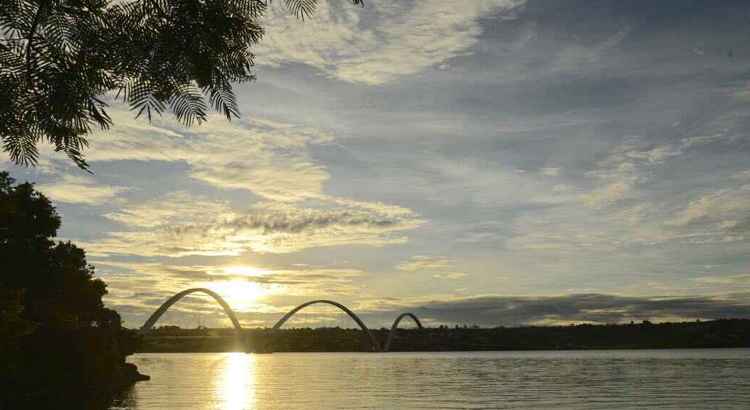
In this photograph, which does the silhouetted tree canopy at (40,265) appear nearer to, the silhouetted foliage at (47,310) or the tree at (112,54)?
the silhouetted foliage at (47,310)

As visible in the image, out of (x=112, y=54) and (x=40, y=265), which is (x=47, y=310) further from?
(x=112, y=54)

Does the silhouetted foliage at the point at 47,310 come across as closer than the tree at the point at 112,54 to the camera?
No

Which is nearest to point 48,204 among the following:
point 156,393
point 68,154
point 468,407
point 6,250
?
point 6,250

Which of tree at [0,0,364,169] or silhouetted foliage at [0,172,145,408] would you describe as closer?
tree at [0,0,364,169]

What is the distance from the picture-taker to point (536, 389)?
3757 inches

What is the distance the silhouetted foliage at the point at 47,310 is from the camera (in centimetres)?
6694

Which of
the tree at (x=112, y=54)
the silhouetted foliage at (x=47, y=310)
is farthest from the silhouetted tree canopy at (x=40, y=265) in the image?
the tree at (x=112, y=54)

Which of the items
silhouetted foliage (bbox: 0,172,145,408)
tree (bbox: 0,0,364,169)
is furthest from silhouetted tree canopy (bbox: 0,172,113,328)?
tree (bbox: 0,0,364,169)

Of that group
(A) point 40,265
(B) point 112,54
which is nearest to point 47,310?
(A) point 40,265

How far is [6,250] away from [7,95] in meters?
67.7

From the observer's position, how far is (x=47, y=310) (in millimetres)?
70750

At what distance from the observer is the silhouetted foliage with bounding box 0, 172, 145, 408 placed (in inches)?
2635

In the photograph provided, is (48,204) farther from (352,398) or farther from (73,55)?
(73,55)

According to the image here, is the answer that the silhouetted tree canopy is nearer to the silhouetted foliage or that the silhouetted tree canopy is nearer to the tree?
the silhouetted foliage
